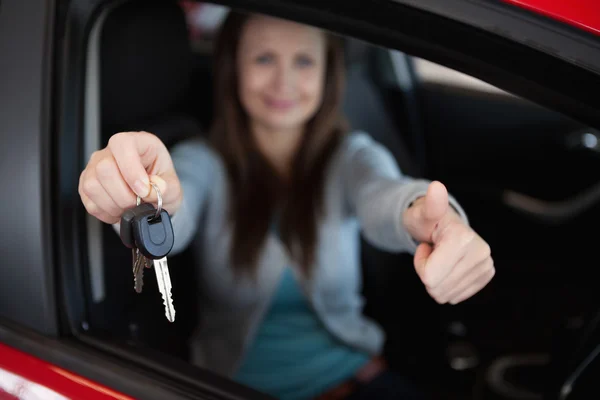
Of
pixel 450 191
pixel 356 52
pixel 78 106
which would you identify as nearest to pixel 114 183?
pixel 78 106

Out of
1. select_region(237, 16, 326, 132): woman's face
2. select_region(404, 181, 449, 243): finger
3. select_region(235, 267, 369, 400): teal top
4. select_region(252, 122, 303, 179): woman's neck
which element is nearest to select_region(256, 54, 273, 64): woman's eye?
select_region(237, 16, 326, 132): woman's face

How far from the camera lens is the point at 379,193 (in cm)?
101

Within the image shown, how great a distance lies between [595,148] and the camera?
6.17 feet

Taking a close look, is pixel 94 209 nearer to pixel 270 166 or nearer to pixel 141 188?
pixel 141 188

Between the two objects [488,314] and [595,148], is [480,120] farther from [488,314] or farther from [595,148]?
[488,314]

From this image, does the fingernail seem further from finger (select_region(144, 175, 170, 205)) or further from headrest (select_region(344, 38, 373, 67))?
headrest (select_region(344, 38, 373, 67))

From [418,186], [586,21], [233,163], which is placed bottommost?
[233,163]

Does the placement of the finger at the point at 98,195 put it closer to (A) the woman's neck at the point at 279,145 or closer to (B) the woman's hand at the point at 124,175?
(B) the woman's hand at the point at 124,175

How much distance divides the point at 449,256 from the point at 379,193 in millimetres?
360

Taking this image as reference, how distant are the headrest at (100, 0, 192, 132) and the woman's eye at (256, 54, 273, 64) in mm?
157

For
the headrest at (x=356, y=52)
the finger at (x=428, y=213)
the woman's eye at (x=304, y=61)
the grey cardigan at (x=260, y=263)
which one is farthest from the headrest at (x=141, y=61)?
the headrest at (x=356, y=52)

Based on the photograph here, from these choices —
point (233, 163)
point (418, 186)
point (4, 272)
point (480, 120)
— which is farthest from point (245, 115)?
point (480, 120)

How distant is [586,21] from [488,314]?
1211 millimetres

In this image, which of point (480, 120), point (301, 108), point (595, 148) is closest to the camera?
point (301, 108)
